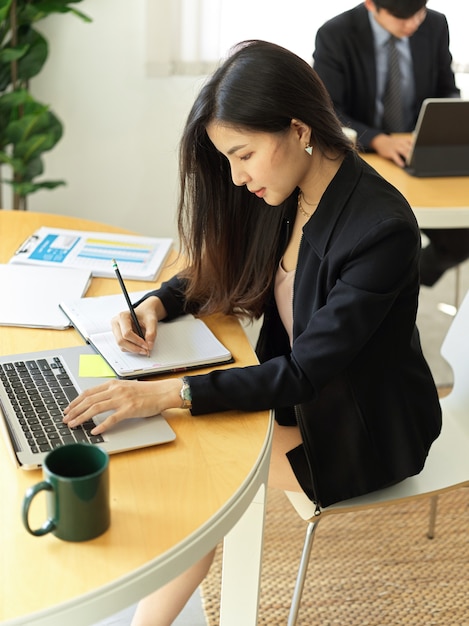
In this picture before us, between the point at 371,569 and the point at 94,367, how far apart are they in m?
0.99

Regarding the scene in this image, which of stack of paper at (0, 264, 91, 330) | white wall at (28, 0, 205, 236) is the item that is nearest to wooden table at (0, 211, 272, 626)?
stack of paper at (0, 264, 91, 330)

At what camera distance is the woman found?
125 centimetres

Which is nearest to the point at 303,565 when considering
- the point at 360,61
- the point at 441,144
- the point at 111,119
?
the point at 441,144

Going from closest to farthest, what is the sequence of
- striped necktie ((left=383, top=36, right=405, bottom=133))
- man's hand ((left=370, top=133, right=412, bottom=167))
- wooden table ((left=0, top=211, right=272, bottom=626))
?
wooden table ((left=0, top=211, right=272, bottom=626))
man's hand ((left=370, top=133, right=412, bottom=167))
striped necktie ((left=383, top=36, right=405, bottom=133))

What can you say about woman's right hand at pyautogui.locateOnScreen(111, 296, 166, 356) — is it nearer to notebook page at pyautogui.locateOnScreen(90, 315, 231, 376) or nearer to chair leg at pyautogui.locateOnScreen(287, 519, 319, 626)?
notebook page at pyautogui.locateOnScreen(90, 315, 231, 376)

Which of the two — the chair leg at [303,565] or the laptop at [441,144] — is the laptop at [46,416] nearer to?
the chair leg at [303,565]

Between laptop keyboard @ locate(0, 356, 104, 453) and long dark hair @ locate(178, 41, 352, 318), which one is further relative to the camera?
long dark hair @ locate(178, 41, 352, 318)

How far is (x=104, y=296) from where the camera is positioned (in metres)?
1.58

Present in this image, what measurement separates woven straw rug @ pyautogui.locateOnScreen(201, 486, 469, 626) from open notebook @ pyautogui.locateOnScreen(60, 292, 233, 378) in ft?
2.27

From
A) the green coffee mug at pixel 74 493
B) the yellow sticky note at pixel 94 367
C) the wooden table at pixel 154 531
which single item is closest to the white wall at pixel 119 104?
the yellow sticky note at pixel 94 367

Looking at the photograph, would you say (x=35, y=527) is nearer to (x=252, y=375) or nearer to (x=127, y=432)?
(x=127, y=432)

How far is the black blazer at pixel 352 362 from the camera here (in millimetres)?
1254

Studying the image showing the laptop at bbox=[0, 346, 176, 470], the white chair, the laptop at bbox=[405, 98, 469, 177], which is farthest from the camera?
the laptop at bbox=[405, 98, 469, 177]

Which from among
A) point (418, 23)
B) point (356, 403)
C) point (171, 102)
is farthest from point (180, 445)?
point (171, 102)
